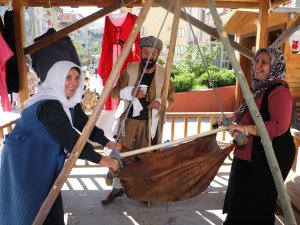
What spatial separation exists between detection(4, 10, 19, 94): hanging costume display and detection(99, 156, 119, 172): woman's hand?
2.06 m

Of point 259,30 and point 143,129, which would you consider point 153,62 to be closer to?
point 143,129

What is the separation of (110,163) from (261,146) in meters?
1.11

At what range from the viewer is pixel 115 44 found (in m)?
3.65

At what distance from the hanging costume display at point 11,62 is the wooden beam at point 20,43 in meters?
0.04

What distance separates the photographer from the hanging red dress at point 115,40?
3.54m

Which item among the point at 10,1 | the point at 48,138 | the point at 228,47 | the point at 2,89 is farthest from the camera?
the point at 10,1

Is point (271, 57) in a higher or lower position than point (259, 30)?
lower

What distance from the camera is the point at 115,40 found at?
3.64 meters

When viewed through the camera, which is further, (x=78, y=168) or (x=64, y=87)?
(x=78, y=168)

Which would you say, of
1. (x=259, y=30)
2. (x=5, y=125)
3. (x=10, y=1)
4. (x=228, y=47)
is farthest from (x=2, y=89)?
(x=259, y=30)

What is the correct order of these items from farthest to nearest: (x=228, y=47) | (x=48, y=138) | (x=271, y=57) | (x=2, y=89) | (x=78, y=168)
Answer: (x=78, y=168) < (x=2, y=89) < (x=271, y=57) < (x=48, y=138) < (x=228, y=47)

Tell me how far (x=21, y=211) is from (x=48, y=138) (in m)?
0.52

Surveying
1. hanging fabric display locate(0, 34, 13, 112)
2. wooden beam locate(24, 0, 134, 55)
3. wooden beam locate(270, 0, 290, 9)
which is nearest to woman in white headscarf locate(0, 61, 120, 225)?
hanging fabric display locate(0, 34, 13, 112)

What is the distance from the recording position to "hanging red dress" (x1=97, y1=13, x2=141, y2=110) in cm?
354
